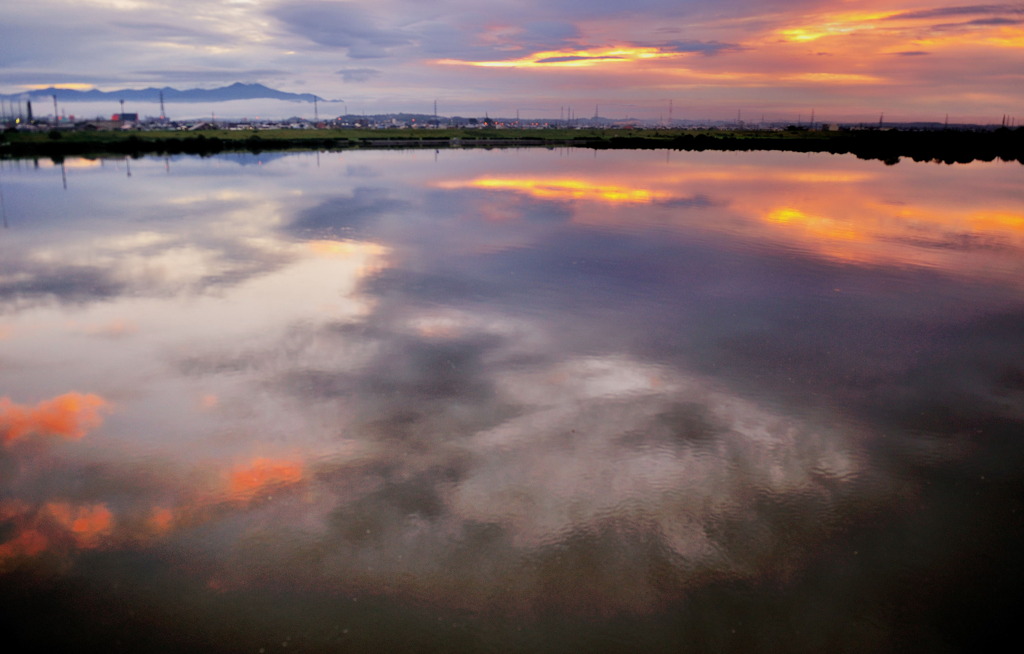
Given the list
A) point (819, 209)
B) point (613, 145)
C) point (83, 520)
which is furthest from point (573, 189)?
point (613, 145)

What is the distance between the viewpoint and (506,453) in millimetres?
10586

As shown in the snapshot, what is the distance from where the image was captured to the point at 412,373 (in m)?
13.8

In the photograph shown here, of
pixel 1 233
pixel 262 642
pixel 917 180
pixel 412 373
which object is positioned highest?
pixel 917 180

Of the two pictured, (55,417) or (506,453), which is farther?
(55,417)

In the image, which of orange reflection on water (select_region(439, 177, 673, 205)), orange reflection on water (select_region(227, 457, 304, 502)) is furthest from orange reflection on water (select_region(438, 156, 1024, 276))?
orange reflection on water (select_region(227, 457, 304, 502))

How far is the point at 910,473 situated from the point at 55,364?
17.8 m

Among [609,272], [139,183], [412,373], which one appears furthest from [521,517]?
[139,183]

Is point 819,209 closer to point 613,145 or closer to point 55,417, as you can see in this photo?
point 55,417

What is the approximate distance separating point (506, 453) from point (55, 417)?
8.69 meters

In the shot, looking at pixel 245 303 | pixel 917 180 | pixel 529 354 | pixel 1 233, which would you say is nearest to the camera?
pixel 529 354

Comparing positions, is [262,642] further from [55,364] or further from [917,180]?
[917,180]

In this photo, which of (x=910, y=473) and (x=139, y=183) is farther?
(x=139, y=183)

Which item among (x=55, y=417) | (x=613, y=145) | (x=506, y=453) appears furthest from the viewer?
Answer: (x=613, y=145)

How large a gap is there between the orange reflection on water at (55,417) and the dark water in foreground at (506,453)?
7 centimetres
